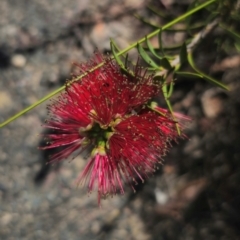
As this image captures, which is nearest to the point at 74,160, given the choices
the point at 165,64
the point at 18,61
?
the point at 18,61

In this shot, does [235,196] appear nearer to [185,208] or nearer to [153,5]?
[185,208]

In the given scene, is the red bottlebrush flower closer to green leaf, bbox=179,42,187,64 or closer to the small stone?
green leaf, bbox=179,42,187,64

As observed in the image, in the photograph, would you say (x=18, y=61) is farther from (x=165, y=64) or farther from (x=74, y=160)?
(x=165, y=64)

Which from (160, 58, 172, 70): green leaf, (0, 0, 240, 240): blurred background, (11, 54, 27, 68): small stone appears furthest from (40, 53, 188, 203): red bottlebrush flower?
(11, 54, 27, 68): small stone

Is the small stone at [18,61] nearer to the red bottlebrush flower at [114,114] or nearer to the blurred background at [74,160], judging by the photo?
the blurred background at [74,160]

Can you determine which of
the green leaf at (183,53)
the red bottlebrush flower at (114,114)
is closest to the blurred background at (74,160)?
the green leaf at (183,53)


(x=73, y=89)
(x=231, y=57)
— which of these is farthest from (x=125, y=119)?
(x=231, y=57)

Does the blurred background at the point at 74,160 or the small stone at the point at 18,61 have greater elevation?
the small stone at the point at 18,61

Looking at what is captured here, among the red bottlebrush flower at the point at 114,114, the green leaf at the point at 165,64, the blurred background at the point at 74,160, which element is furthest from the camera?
the blurred background at the point at 74,160
